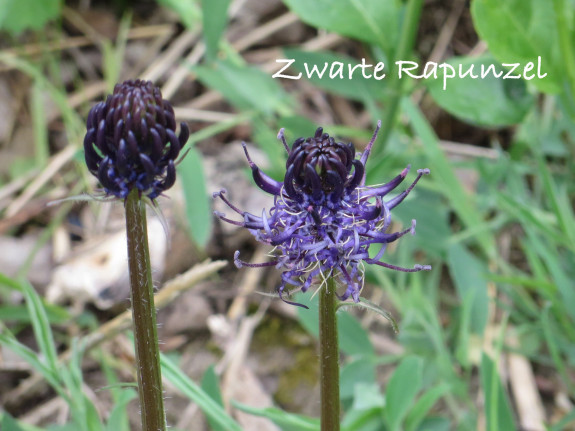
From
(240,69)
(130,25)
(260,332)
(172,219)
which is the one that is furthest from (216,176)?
(130,25)

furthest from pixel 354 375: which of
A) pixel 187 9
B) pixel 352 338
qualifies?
pixel 187 9

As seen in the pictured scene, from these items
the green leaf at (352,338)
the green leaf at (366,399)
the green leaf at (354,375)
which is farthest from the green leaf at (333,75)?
the green leaf at (366,399)

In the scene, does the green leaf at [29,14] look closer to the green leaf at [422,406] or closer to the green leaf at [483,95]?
the green leaf at [483,95]

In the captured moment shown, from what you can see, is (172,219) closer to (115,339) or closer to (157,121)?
(115,339)

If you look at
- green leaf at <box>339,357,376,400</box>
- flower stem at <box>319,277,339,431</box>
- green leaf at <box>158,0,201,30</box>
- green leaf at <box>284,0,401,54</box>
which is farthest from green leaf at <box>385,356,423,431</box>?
green leaf at <box>158,0,201,30</box>

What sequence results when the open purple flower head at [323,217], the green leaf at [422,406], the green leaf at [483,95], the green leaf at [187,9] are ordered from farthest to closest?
the green leaf at [187,9] < the green leaf at [483,95] < the green leaf at [422,406] < the open purple flower head at [323,217]

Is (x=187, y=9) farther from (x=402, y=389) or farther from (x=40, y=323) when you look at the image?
(x=402, y=389)
